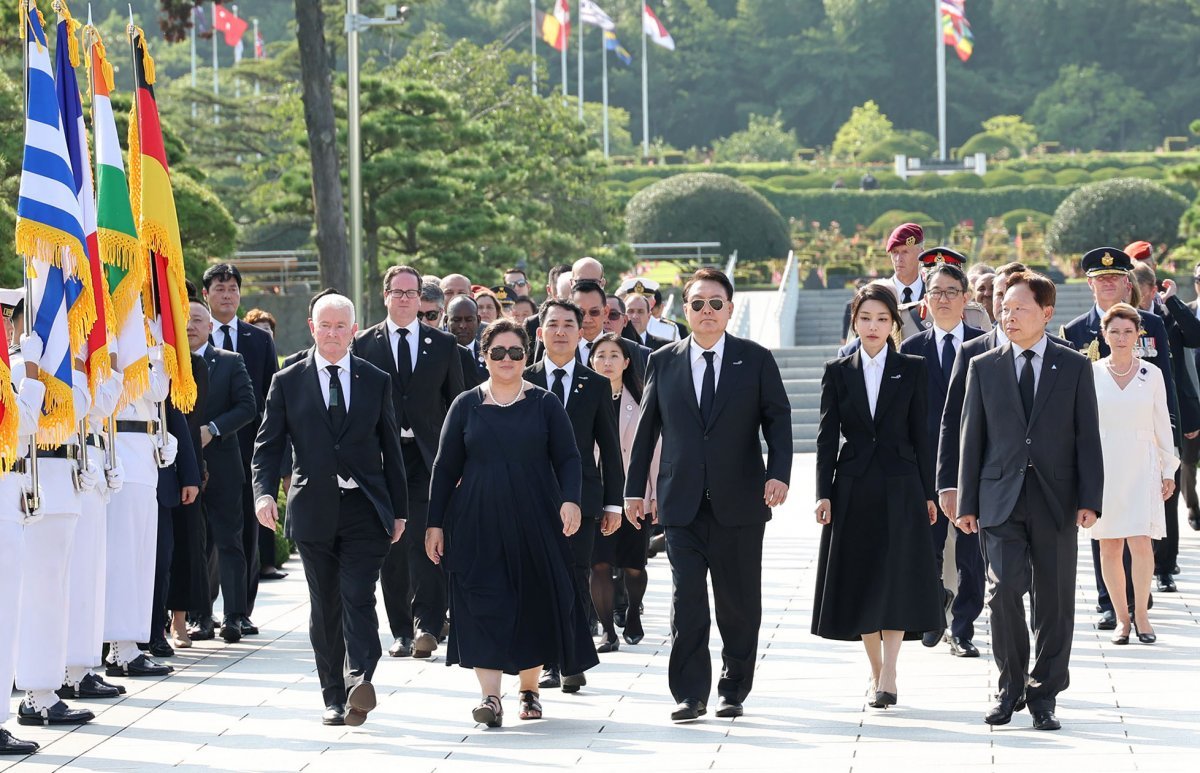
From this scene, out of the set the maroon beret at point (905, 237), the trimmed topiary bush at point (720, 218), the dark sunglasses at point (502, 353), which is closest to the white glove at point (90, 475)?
the dark sunglasses at point (502, 353)

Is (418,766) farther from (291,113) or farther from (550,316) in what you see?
(291,113)

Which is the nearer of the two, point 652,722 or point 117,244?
point 652,722

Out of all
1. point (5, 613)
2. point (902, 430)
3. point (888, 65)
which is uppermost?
point (888, 65)

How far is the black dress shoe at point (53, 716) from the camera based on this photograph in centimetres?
809

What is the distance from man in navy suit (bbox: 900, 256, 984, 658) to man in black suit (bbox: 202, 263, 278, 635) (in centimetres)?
364

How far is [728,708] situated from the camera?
7992mm

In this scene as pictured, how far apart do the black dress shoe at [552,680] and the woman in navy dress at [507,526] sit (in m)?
0.72

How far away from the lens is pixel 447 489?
8078 millimetres

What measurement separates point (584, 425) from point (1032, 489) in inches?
92.9

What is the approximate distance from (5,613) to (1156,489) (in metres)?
5.70

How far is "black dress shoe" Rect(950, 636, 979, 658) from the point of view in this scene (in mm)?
9453

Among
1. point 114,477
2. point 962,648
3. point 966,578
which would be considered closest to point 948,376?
point 966,578

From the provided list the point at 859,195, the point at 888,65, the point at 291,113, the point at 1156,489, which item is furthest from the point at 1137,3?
the point at 1156,489

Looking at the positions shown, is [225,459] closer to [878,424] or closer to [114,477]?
[114,477]
